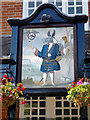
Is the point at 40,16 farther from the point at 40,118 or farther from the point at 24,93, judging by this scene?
the point at 40,118

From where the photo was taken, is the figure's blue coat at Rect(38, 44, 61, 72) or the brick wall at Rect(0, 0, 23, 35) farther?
the brick wall at Rect(0, 0, 23, 35)

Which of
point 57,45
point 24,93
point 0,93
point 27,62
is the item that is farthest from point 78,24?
point 0,93

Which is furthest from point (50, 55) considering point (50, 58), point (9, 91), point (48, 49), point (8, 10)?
point (8, 10)

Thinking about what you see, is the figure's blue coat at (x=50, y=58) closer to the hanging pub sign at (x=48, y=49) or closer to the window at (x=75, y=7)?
the hanging pub sign at (x=48, y=49)

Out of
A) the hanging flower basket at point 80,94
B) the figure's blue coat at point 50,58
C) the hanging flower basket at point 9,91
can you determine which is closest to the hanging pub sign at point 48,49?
the figure's blue coat at point 50,58

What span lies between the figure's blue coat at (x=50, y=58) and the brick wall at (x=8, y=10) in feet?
9.61

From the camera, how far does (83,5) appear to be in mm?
10680

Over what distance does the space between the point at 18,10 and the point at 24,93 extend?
14.3ft

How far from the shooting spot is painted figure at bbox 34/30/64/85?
8.16 meters

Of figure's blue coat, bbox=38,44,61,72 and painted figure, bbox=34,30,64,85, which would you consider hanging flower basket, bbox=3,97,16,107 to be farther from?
figure's blue coat, bbox=38,44,61,72

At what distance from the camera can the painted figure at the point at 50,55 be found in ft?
26.8

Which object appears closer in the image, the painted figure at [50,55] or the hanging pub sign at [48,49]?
the hanging pub sign at [48,49]

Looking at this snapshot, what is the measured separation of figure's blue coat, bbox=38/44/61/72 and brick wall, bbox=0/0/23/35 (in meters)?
2.93

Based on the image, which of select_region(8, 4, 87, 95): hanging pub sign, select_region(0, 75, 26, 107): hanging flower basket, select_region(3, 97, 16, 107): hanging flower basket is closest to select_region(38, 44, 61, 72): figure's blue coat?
select_region(8, 4, 87, 95): hanging pub sign
